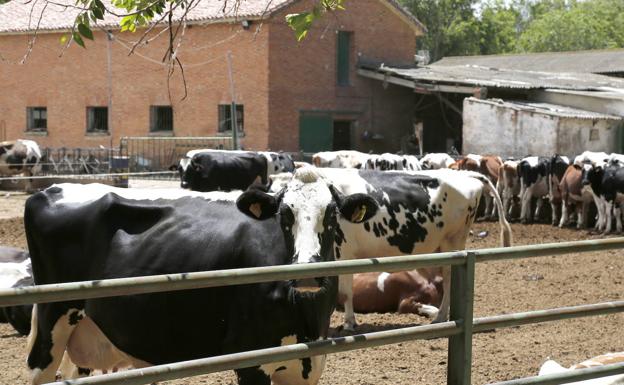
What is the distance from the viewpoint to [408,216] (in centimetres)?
996

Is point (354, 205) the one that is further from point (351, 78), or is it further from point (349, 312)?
point (351, 78)

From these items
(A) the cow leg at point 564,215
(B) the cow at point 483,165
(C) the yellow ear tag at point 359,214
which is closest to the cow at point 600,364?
(C) the yellow ear tag at point 359,214

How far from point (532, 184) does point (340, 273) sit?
1903 centimetres

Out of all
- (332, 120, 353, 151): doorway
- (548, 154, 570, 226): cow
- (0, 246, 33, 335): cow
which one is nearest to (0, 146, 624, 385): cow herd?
(0, 246, 33, 335): cow

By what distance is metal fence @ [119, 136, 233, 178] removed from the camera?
33594 mm

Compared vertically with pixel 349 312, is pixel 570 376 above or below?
above

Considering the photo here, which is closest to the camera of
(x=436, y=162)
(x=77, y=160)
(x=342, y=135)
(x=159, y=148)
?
(x=436, y=162)

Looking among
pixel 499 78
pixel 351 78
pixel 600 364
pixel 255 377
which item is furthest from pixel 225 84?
pixel 255 377

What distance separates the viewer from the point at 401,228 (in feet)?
32.6

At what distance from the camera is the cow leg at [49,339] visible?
568cm

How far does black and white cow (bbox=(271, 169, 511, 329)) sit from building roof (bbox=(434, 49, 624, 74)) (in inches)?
1440

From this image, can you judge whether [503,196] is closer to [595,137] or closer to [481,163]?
[481,163]

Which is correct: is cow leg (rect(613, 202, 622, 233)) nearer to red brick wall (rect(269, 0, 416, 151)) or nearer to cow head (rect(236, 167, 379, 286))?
red brick wall (rect(269, 0, 416, 151))

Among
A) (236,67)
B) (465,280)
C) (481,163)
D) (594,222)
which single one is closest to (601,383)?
(465,280)
